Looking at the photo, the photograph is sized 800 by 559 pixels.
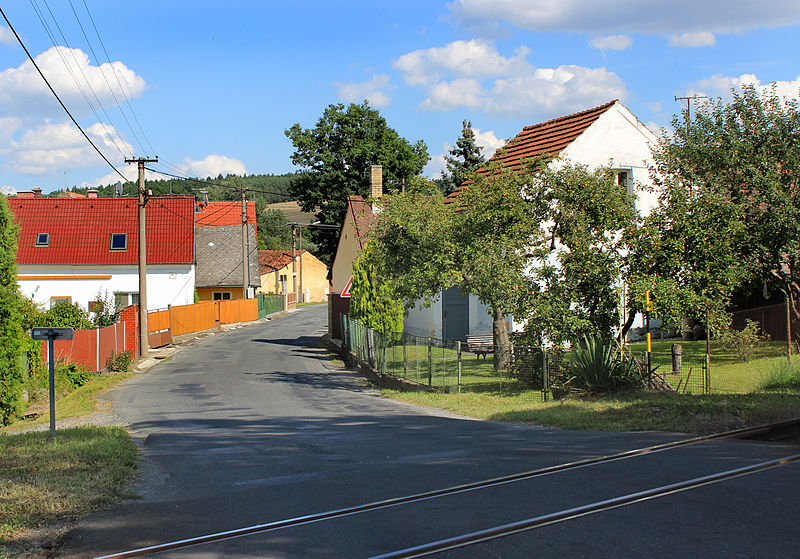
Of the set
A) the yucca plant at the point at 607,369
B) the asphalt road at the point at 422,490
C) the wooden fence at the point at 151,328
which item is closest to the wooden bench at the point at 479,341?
the yucca plant at the point at 607,369

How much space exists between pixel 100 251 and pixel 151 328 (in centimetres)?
1448

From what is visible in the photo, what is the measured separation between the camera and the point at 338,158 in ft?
196

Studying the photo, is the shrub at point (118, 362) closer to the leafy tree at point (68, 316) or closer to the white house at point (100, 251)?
the leafy tree at point (68, 316)

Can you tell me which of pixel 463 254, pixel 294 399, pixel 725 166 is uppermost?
pixel 725 166

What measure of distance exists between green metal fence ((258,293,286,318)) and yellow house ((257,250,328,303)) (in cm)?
1110

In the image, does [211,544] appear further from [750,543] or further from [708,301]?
[708,301]

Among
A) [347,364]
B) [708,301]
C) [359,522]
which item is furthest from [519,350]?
[347,364]

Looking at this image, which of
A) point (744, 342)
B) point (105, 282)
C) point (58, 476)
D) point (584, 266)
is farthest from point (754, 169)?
point (105, 282)

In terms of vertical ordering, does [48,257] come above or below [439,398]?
above

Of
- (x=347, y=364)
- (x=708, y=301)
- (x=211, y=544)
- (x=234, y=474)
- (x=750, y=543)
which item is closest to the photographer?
(x=750, y=543)

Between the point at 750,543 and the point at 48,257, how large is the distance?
49.2m

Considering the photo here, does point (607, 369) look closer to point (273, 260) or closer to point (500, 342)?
point (500, 342)

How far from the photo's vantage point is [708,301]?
1481 centimetres

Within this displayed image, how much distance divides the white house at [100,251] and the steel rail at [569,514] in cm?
4315
